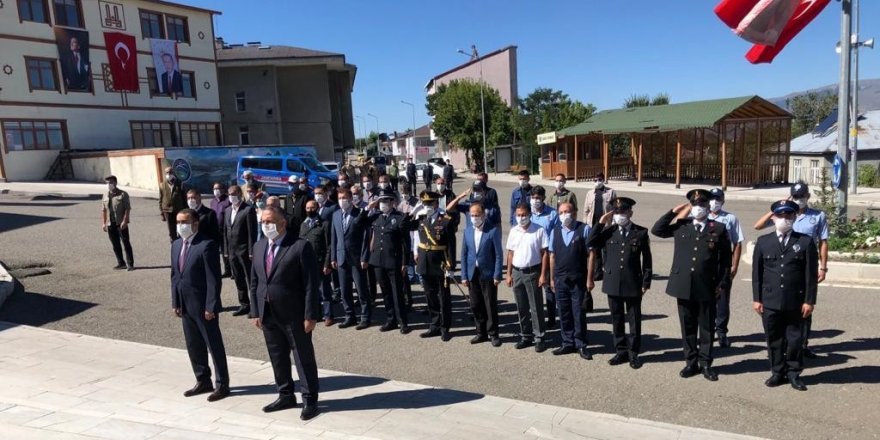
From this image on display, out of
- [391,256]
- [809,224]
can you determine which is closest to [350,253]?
[391,256]

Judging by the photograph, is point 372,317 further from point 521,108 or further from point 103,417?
point 521,108

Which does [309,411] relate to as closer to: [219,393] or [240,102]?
[219,393]

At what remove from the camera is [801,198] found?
20.6 ft

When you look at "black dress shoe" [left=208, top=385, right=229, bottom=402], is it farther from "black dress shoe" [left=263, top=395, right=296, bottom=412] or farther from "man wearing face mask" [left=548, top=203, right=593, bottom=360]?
"man wearing face mask" [left=548, top=203, right=593, bottom=360]

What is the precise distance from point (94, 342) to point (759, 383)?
25.4 ft

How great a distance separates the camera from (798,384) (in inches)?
209

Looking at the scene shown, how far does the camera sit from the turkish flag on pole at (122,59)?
3281cm

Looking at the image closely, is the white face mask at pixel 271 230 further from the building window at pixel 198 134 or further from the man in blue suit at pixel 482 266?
the building window at pixel 198 134

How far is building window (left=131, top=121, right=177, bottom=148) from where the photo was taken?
113 feet

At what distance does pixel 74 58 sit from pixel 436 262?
3250cm

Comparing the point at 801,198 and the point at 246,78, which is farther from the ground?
the point at 246,78

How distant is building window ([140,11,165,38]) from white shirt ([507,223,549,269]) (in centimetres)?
3573

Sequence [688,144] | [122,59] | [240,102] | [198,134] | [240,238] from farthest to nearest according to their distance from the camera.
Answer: [240,102] < [198,134] < [122,59] < [688,144] < [240,238]

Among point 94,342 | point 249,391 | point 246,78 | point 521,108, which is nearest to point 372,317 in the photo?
point 249,391
